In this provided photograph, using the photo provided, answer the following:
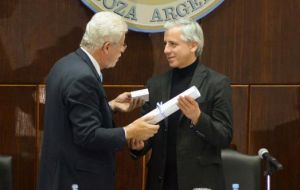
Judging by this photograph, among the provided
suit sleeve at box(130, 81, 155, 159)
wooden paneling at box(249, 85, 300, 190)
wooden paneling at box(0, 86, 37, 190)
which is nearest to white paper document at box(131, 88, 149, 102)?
suit sleeve at box(130, 81, 155, 159)

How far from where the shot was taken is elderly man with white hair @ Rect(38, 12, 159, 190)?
6.94 feet

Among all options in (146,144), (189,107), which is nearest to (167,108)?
(189,107)

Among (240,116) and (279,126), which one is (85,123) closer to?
(240,116)

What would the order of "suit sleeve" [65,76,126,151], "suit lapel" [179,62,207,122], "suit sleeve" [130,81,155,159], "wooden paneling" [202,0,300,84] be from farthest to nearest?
"wooden paneling" [202,0,300,84]
"suit sleeve" [130,81,155,159]
"suit lapel" [179,62,207,122]
"suit sleeve" [65,76,126,151]

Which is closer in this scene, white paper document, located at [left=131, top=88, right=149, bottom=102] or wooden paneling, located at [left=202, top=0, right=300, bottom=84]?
white paper document, located at [left=131, top=88, right=149, bottom=102]

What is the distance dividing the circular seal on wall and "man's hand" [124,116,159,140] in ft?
3.67

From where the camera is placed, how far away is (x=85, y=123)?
2.11 metres

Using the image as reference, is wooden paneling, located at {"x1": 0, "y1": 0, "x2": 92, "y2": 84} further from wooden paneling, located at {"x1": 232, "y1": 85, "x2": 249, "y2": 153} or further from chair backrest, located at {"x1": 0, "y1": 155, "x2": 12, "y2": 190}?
wooden paneling, located at {"x1": 232, "y1": 85, "x2": 249, "y2": 153}

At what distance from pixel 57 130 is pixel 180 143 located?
663mm

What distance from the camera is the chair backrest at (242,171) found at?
2.96m

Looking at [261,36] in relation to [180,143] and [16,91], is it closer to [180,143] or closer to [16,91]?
[180,143]

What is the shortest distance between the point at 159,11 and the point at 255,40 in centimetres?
69

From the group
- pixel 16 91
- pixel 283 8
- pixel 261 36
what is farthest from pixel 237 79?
pixel 16 91

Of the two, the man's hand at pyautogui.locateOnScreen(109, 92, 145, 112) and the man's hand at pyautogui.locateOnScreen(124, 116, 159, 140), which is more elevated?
the man's hand at pyautogui.locateOnScreen(109, 92, 145, 112)
